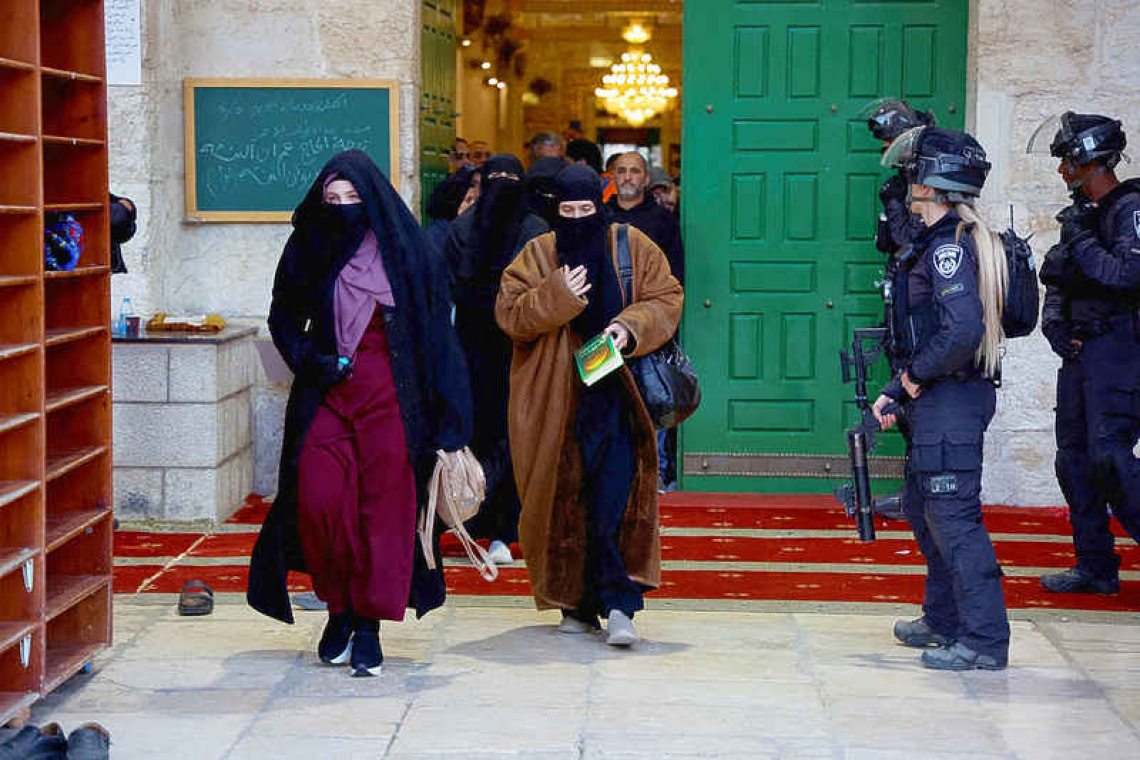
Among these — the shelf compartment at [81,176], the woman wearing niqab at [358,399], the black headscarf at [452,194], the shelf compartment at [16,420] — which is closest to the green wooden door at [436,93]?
the black headscarf at [452,194]

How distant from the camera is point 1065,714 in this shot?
5535 millimetres

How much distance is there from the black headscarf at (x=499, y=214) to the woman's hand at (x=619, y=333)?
1776 mm

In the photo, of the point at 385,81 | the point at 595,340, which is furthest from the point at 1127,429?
the point at 385,81

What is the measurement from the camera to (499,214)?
25.6 ft

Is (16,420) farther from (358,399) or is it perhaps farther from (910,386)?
(910,386)

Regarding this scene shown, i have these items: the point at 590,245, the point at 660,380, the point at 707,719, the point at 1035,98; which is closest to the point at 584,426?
the point at 660,380

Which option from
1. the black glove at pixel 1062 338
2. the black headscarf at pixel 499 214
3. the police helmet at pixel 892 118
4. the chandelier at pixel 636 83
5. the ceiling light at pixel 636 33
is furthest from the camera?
the chandelier at pixel 636 83

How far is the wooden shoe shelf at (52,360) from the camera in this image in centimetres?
500

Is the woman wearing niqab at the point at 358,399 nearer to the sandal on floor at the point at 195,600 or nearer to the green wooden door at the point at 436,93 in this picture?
the sandal on floor at the point at 195,600

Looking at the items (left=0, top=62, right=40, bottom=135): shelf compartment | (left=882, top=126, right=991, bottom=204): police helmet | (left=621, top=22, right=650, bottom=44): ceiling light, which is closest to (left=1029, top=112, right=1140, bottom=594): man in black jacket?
(left=882, top=126, right=991, bottom=204): police helmet

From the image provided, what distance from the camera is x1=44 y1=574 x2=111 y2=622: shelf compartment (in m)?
5.34

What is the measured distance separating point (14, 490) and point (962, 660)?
10.7 feet

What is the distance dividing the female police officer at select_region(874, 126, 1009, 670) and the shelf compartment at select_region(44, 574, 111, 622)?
277cm

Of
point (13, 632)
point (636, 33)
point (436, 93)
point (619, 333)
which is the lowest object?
point (13, 632)
